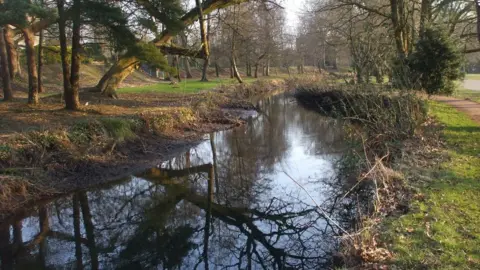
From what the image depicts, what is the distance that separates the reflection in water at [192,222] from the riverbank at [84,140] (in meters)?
0.53

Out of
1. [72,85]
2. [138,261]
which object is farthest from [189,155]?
[138,261]

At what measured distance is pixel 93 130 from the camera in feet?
35.4

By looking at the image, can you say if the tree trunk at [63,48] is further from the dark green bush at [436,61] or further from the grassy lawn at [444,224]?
the dark green bush at [436,61]

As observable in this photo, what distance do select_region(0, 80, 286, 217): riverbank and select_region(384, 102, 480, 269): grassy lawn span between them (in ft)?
22.7

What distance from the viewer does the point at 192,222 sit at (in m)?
7.59

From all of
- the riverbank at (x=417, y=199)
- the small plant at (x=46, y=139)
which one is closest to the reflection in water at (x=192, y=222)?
the riverbank at (x=417, y=199)

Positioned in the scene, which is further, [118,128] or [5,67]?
[5,67]

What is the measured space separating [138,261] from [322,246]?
2.85 m

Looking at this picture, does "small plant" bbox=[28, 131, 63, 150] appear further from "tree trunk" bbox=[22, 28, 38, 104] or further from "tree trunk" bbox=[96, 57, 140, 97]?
"tree trunk" bbox=[96, 57, 140, 97]

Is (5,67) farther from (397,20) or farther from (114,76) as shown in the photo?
(397,20)

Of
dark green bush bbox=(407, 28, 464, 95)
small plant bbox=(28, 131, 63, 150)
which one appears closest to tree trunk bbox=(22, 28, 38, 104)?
small plant bbox=(28, 131, 63, 150)

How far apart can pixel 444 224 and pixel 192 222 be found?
14.1 ft

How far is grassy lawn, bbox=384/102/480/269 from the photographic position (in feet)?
15.2

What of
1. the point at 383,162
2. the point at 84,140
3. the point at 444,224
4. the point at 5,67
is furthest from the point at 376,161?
the point at 5,67
